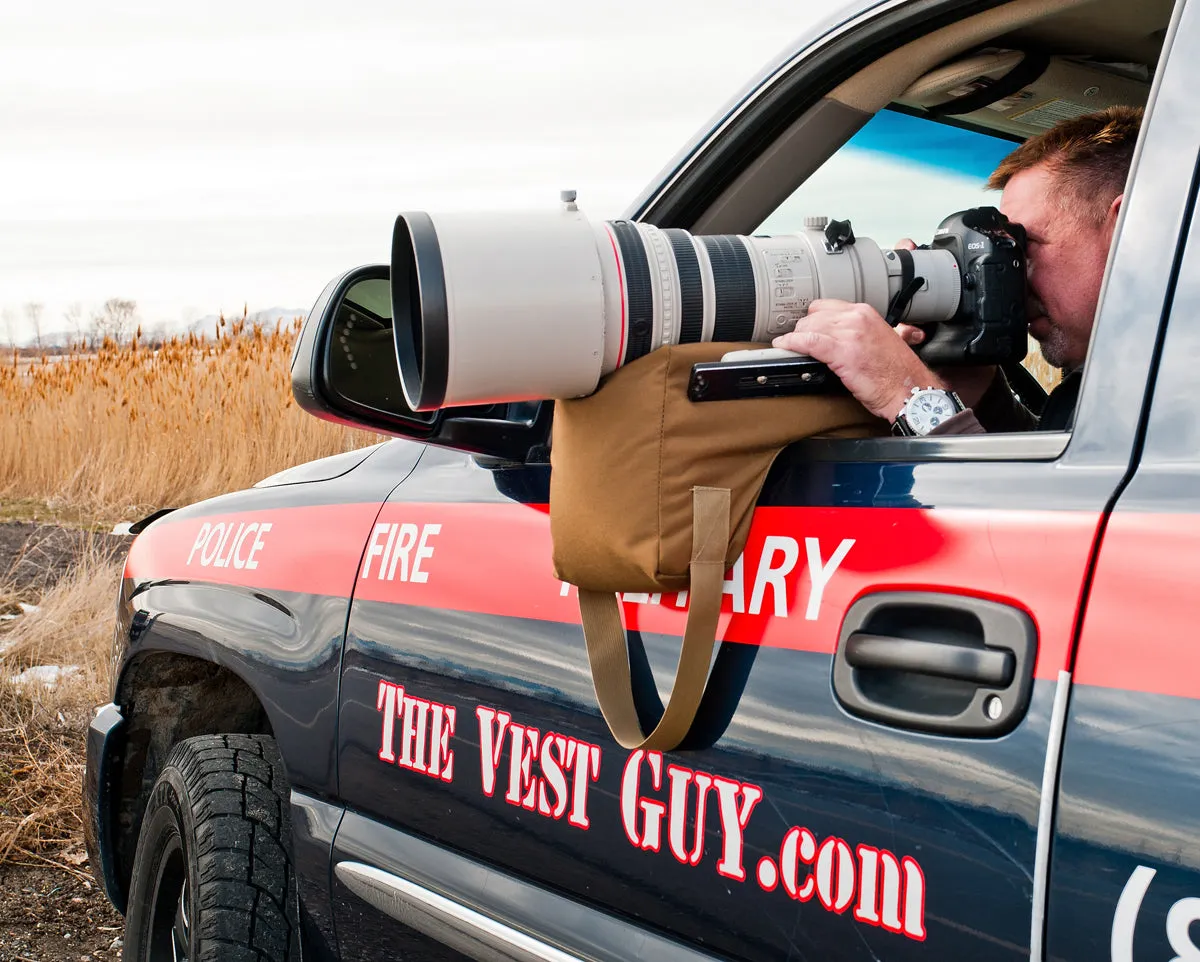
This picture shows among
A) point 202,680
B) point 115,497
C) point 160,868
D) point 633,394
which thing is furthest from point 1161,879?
point 115,497

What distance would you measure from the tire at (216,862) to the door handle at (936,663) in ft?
3.84

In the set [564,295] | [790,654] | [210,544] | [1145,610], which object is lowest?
[210,544]

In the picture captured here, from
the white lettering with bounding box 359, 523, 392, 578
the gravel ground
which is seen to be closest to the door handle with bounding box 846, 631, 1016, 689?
the white lettering with bounding box 359, 523, 392, 578

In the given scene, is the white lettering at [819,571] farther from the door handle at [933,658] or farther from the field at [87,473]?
the field at [87,473]

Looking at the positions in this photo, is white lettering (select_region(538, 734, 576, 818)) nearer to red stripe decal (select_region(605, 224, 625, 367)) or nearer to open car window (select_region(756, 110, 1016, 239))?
red stripe decal (select_region(605, 224, 625, 367))

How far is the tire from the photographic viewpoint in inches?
75.8

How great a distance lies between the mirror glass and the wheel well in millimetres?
966

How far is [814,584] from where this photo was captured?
121 cm

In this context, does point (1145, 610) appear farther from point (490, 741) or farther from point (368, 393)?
point (368, 393)

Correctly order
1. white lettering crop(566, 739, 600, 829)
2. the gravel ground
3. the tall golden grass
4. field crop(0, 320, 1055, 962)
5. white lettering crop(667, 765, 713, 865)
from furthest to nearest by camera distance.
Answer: the tall golden grass
the gravel ground
field crop(0, 320, 1055, 962)
white lettering crop(566, 739, 600, 829)
white lettering crop(667, 765, 713, 865)

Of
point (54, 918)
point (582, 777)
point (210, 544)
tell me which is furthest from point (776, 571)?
point (54, 918)

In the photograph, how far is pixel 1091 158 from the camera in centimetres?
162

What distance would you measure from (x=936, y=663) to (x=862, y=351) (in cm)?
35

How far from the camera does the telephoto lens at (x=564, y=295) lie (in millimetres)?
1187
